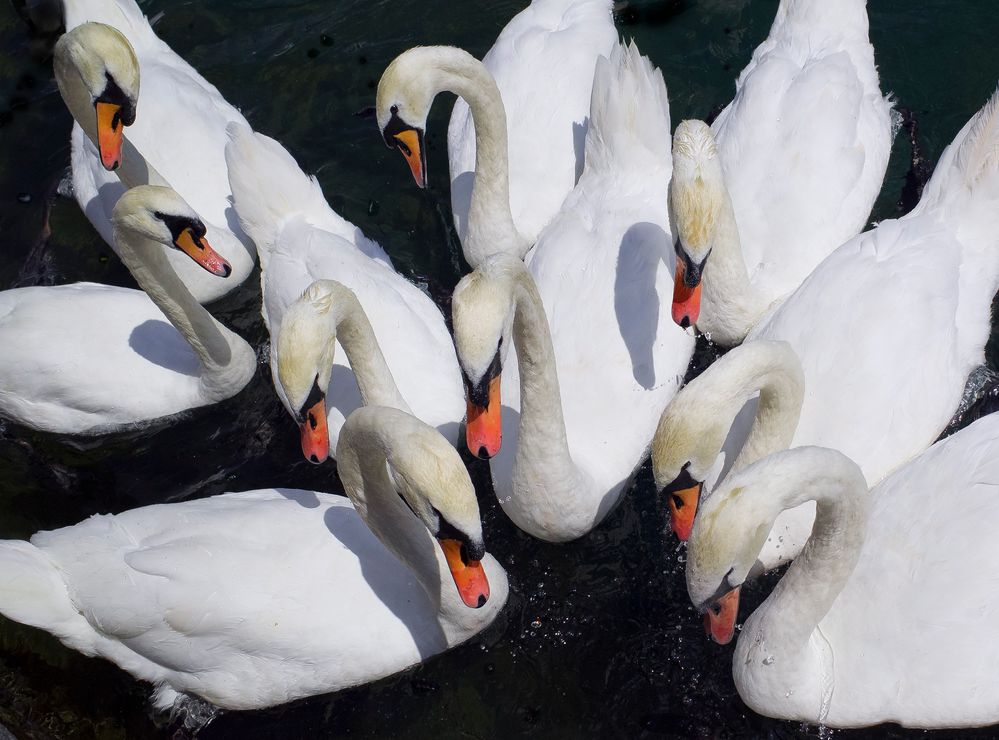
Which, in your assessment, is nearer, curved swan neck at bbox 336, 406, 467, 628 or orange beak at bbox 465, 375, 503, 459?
curved swan neck at bbox 336, 406, 467, 628

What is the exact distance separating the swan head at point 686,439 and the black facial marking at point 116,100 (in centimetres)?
400

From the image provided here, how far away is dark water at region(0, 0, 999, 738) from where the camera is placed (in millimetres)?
6539

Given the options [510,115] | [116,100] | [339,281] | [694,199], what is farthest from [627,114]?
[116,100]

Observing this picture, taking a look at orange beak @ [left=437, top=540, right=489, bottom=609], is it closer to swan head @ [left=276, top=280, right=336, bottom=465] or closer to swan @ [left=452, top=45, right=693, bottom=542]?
swan @ [left=452, top=45, right=693, bottom=542]

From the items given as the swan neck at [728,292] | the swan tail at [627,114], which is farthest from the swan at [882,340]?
the swan tail at [627,114]

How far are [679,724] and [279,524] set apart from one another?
2.50 metres

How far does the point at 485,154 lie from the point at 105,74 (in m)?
2.41

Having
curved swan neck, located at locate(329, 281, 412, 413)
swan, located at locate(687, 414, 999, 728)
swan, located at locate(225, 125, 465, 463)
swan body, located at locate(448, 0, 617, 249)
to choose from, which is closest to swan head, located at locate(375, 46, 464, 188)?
swan body, located at locate(448, 0, 617, 249)

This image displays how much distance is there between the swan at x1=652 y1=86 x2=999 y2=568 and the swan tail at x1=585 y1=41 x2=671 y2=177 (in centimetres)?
145

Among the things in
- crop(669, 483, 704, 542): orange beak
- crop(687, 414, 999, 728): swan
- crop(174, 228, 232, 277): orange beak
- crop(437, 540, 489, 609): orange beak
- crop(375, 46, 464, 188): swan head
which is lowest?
crop(687, 414, 999, 728): swan

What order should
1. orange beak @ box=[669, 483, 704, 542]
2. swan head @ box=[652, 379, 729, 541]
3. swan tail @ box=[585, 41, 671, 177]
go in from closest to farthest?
1. swan head @ box=[652, 379, 729, 541]
2. orange beak @ box=[669, 483, 704, 542]
3. swan tail @ box=[585, 41, 671, 177]

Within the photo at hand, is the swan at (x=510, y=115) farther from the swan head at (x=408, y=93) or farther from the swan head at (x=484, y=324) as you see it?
the swan head at (x=484, y=324)

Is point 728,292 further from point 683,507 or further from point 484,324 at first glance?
point 484,324

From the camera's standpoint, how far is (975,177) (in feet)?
22.8
